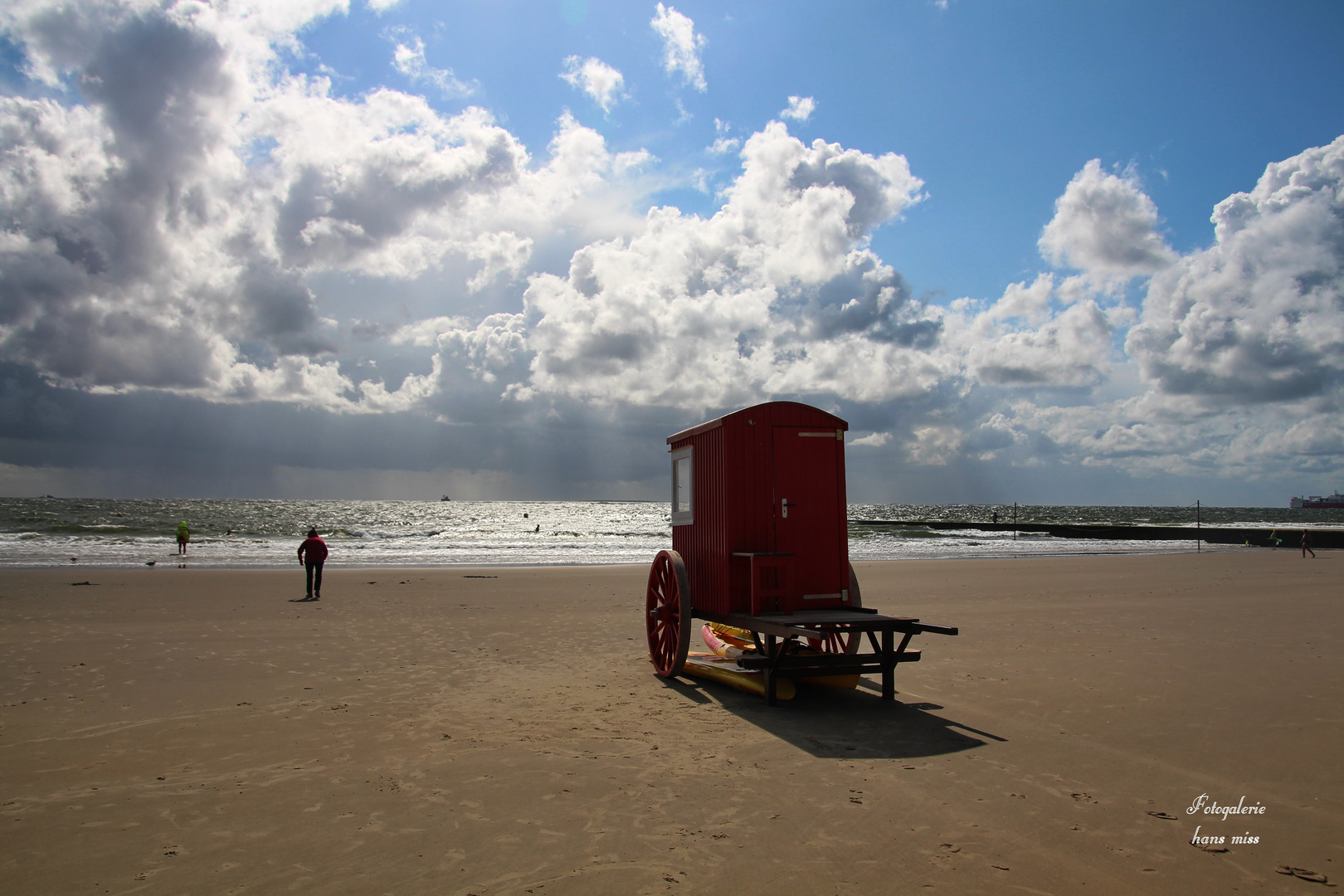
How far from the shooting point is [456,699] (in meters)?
8.11

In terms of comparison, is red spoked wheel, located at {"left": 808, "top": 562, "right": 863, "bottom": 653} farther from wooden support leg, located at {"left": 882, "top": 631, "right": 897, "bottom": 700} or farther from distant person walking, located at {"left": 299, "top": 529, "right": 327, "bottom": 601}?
distant person walking, located at {"left": 299, "top": 529, "right": 327, "bottom": 601}

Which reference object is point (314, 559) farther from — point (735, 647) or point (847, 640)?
point (847, 640)

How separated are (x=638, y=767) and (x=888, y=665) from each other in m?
3.15

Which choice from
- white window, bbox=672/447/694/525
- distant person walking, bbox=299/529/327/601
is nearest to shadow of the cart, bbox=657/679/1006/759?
white window, bbox=672/447/694/525

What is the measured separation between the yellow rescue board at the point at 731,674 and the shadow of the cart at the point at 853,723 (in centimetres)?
11

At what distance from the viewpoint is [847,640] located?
29.8ft

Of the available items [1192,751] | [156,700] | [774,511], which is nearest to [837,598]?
[774,511]

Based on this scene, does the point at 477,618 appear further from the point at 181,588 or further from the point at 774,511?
the point at 181,588

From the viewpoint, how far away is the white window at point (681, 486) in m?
9.62

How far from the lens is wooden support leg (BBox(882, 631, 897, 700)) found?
7.68 meters

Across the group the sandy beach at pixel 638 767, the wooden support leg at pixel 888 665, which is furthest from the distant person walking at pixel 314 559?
the wooden support leg at pixel 888 665

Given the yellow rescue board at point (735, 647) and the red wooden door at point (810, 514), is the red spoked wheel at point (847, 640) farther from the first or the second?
the yellow rescue board at point (735, 647)

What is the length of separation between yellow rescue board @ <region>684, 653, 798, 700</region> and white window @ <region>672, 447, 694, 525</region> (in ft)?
5.64

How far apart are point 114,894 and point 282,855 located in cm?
77
